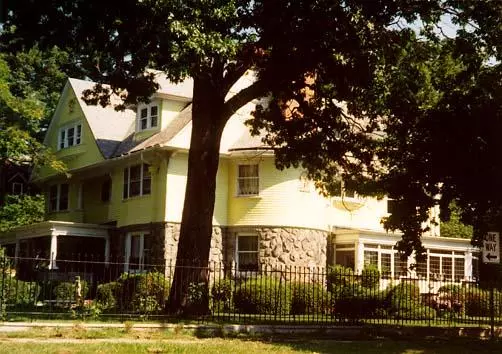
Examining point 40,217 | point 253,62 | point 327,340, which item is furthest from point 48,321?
point 40,217

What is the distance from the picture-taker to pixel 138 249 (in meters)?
31.7

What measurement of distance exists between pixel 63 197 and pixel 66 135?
3637 millimetres

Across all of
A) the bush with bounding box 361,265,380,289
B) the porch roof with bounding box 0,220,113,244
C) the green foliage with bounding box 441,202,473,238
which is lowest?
the bush with bounding box 361,265,380,289

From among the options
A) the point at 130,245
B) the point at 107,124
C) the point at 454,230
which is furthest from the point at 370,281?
the point at 107,124

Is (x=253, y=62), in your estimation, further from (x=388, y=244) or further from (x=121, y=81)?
(x=388, y=244)

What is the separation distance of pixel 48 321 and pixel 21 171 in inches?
1462

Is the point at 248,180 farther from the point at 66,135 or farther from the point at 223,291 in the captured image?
the point at 66,135

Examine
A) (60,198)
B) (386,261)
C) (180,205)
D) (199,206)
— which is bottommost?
(386,261)

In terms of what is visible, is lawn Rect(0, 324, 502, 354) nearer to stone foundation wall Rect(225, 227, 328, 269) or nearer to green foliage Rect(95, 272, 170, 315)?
green foliage Rect(95, 272, 170, 315)

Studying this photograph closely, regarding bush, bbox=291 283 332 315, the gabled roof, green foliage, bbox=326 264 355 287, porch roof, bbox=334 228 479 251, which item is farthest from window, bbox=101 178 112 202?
bush, bbox=291 283 332 315

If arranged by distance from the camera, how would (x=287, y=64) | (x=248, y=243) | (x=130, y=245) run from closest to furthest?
(x=287, y=64) < (x=248, y=243) < (x=130, y=245)

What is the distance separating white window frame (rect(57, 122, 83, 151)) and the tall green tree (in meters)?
14.4

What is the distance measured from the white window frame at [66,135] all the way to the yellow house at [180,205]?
0.40 m

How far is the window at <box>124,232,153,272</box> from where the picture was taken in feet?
99.8
